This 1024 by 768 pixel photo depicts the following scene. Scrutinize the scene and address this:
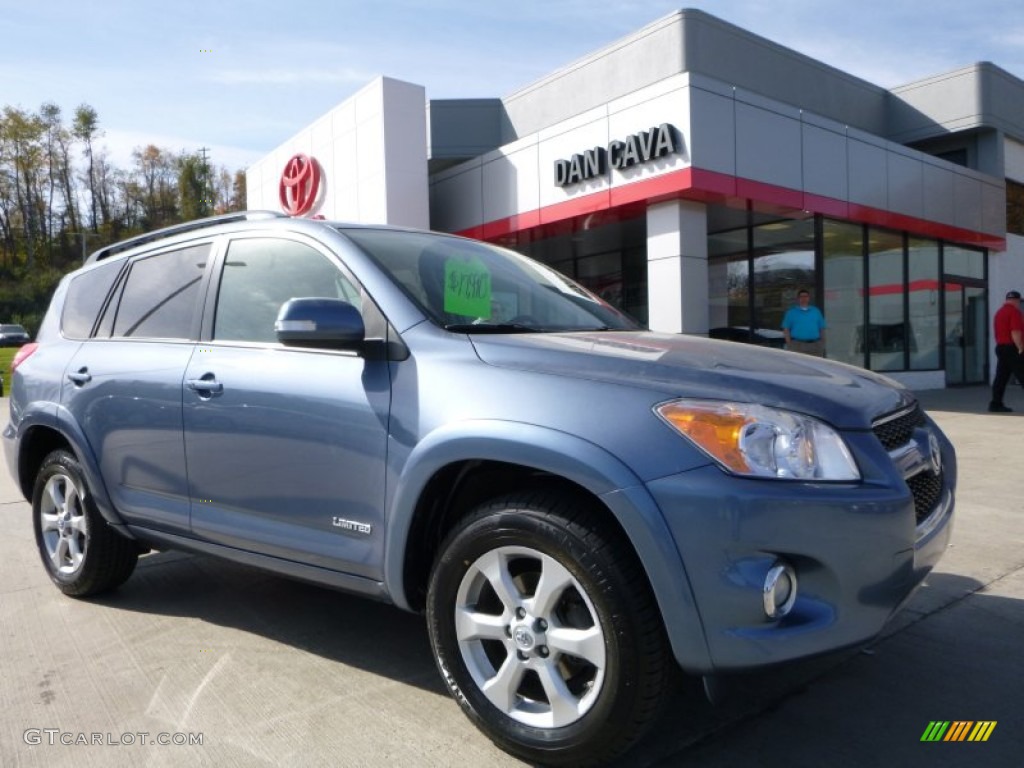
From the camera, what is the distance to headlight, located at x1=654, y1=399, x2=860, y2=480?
2.22 metres

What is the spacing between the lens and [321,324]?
2744mm

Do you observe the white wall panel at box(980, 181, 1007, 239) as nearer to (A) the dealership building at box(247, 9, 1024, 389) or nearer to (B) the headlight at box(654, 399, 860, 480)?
(A) the dealership building at box(247, 9, 1024, 389)

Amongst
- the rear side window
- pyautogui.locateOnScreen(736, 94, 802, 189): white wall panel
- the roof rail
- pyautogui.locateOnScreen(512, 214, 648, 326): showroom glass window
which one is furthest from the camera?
pyautogui.locateOnScreen(512, 214, 648, 326): showroom glass window

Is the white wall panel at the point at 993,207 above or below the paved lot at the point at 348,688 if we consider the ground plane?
above

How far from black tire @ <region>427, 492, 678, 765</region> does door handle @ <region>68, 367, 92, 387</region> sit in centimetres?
225

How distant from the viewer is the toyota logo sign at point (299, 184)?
17797 mm

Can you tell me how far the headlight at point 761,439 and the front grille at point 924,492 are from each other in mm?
382

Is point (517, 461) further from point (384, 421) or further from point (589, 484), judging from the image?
point (384, 421)

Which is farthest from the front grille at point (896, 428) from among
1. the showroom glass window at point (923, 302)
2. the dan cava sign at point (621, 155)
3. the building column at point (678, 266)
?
the showroom glass window at point (923, 302)

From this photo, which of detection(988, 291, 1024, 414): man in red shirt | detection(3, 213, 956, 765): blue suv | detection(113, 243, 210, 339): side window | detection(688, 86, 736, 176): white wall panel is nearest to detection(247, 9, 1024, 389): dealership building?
detection(688, 86, 736, 176): white wall panel

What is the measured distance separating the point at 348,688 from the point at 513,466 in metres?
1.14

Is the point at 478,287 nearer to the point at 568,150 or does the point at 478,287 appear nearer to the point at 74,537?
the point at 74,537

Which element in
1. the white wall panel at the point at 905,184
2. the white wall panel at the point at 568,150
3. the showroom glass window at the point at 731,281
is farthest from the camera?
the showroom glass window at the point at 731,281

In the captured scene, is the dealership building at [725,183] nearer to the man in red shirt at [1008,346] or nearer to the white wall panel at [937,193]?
the white wall panel at [937,193]
